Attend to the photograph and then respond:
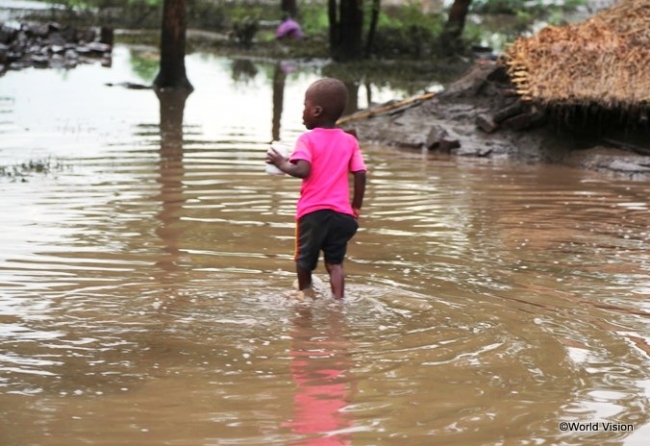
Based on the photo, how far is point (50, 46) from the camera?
2881cm

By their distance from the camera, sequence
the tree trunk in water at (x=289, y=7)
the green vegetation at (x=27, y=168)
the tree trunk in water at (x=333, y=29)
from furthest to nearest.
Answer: the tree trunk in water at (x=289, y=7), the tree trunk in water at (x=333, y=29), the green vegetation at (x=27, y=168)

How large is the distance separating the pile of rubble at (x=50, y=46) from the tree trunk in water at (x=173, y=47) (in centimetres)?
406

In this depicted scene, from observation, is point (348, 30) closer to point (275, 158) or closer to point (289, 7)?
point (289, 7)

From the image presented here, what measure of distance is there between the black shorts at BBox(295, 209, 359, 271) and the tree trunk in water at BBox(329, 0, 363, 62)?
2163 cm

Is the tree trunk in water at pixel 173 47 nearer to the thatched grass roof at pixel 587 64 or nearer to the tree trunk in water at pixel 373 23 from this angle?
the thatched grass roof at pixel 587 64

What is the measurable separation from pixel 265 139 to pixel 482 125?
282 centimetres

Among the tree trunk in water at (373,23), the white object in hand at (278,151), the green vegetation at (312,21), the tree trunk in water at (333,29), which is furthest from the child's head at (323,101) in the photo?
the green vegetation at (312,21)

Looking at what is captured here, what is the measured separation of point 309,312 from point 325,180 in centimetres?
76

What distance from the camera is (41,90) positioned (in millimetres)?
20859

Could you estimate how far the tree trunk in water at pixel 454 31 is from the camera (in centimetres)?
3031

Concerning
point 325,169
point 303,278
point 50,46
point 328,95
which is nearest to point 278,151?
point 325,169

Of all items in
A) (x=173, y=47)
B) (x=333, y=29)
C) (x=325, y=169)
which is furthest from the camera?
Result: (x=333, y=29)

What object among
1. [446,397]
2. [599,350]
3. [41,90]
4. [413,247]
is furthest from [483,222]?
[41,90]

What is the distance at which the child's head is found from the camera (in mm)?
6812
